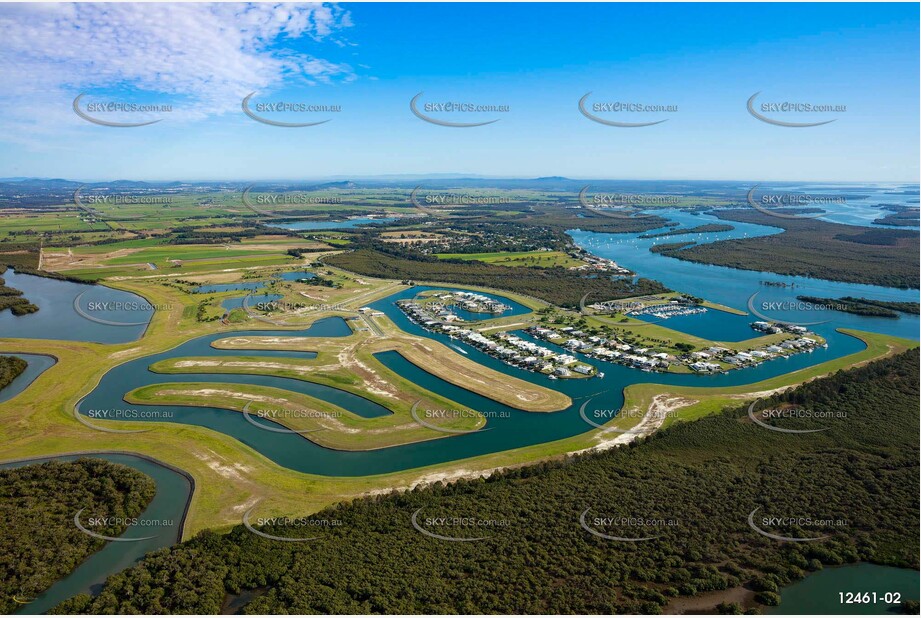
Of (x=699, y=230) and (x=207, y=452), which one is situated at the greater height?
(x=699, y=230)

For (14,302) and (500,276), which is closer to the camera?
(14,302)

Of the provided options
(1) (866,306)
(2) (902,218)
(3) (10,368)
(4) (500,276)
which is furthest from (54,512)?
(2) (902,218)

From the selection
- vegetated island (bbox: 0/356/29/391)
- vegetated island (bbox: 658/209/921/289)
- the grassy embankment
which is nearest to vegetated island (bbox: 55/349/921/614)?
the grassy embankment

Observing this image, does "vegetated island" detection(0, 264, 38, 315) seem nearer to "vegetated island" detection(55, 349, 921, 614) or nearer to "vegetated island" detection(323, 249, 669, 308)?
"vegetated island" detection(323, 249, 669, 308)

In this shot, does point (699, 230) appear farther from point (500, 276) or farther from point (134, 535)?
point (134, 535)

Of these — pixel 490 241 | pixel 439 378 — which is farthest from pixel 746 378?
pixel 490 241
